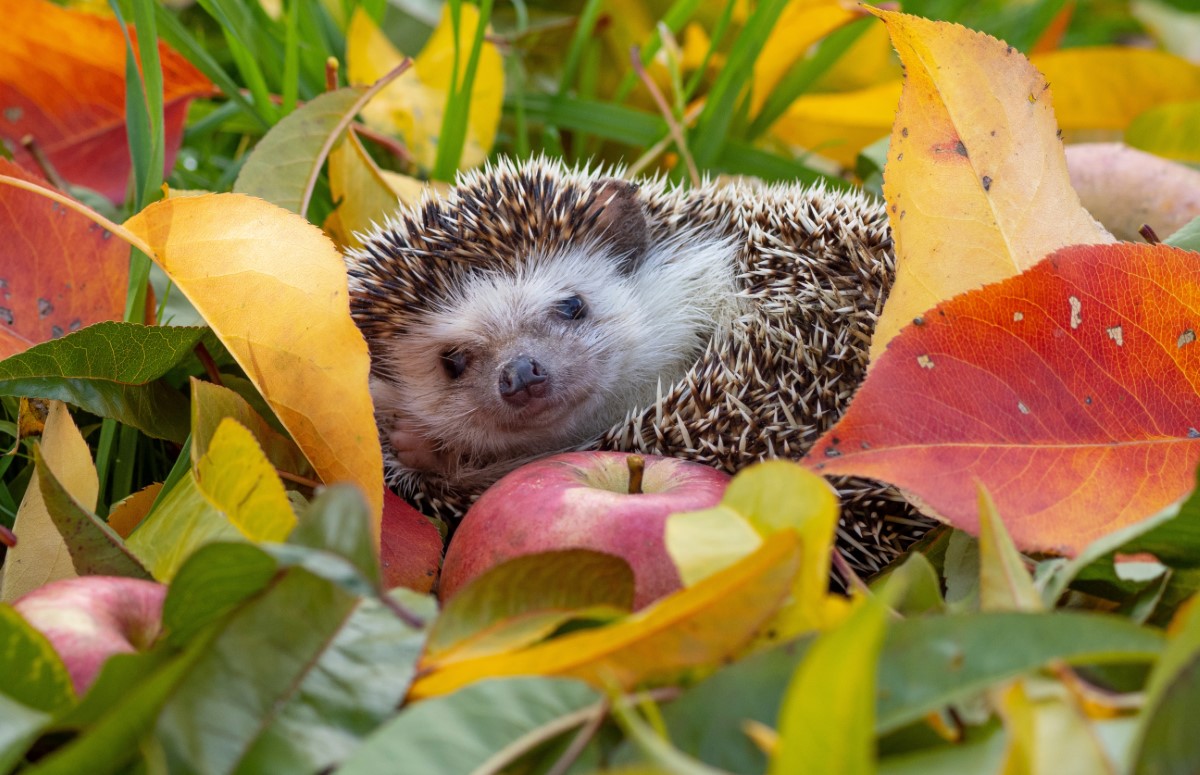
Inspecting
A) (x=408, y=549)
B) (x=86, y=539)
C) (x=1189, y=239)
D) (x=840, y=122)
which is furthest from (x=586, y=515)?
(x=840, y=122)

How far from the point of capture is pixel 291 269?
3.84 feet

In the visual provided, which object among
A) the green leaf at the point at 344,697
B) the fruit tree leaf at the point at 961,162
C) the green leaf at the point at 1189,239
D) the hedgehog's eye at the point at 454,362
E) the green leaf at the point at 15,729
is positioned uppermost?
the fruit tree leaf at the point at 961,162

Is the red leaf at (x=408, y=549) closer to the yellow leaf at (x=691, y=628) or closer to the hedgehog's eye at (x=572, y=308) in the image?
the yellow leaf at (x=691, y=628)

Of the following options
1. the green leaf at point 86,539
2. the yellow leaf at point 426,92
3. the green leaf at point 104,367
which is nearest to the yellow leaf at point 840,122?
the yellow leaf at point 426,92

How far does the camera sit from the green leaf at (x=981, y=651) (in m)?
0.73

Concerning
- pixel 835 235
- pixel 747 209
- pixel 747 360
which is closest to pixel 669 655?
pixel 747 360

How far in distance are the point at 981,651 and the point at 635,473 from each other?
→ 48cm

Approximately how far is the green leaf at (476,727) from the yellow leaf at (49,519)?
52cm

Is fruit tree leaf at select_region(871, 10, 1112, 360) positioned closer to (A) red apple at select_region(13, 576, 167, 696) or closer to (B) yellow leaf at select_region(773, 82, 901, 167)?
(A) red apple at select_region(13, 576, 167, 696)

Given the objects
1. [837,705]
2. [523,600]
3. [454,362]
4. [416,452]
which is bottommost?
[416,452]

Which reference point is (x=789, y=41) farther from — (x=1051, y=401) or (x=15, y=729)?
(x=15, y=729)

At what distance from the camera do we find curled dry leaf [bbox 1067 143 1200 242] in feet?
6.23

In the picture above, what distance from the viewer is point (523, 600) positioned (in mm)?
905

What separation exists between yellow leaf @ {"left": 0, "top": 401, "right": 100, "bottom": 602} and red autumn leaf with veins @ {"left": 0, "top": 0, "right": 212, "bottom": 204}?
2.90 feet
